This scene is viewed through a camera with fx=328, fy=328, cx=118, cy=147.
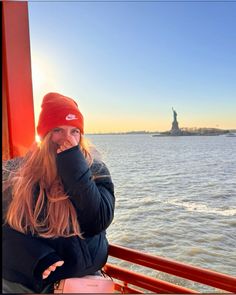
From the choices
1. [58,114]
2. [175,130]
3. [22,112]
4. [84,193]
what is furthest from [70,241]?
[175,130]

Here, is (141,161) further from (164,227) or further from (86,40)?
(86,40)

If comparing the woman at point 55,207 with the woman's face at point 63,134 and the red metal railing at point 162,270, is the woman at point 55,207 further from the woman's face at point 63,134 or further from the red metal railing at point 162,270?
the red metal railing at point 162,270

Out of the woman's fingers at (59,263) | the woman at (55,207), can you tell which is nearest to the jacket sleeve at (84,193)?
the woman at (55,207)

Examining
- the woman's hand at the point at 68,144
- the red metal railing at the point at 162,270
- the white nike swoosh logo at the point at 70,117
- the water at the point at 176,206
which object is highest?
the white nike swoosh logo at the point at 70,117

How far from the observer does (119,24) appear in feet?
6.04

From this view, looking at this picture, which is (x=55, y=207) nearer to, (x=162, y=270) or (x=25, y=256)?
(x=25, y=256)

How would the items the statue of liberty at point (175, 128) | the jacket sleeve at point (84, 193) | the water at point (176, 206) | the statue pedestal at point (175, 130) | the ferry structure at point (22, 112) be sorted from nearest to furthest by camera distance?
the jacket sleeve at point (84, 193), the ferry structure at point (22, 112), the statue of liberty at point (175, 128), the statue pedestal at point (175, 130), the water at point (176, 206)

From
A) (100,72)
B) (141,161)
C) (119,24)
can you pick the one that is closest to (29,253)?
(119,24)

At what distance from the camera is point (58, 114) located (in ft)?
3.63

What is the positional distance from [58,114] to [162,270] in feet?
2.22

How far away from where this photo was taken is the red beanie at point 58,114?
43.6 inches

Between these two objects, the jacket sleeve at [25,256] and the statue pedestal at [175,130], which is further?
the statue pedestal at [175,130]

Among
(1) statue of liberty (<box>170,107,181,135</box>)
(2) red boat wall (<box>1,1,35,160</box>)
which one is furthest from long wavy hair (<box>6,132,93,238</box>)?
(1) statue of liberty (<box>170,107,181,135</box>)

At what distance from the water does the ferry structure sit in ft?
2.45
